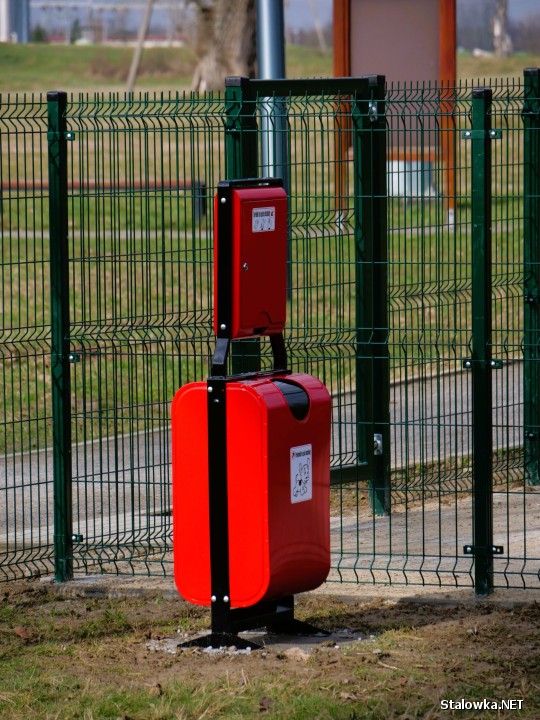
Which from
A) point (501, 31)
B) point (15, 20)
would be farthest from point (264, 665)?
point (15, 20)

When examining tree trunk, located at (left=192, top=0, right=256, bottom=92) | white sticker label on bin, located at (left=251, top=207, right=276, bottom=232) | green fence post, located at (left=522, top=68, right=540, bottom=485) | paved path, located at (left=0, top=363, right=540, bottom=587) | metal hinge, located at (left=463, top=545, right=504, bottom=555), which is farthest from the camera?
tree trunk, located at (left=192, top=0, right=256, bottom=92)

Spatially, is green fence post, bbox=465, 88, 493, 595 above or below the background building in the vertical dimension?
below

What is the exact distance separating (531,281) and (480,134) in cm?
271

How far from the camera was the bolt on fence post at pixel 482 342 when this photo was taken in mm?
6930

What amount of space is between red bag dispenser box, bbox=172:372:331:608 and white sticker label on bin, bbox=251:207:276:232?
651 mm

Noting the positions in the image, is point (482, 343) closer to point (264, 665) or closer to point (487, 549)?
point (487, 549)

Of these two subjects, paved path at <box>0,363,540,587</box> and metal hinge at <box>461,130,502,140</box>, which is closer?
metal hinge at <box>461,130,502,140</box>

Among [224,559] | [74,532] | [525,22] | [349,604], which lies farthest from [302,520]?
[525,22]

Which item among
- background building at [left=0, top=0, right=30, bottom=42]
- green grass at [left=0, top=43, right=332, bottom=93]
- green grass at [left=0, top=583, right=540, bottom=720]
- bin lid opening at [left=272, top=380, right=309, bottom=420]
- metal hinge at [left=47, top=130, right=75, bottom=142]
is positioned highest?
background building at [left=0, top=0, right=30, bottom=42]

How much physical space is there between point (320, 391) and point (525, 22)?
65.0 m

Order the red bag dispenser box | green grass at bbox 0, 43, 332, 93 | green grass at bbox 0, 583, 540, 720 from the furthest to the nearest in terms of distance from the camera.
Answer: green grass at bbox 0, 43, 332, 93
the red bag dispenser box
green grass at bbox 0, 583, 540, 720

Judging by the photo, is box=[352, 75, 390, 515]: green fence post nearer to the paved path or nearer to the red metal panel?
the paved path

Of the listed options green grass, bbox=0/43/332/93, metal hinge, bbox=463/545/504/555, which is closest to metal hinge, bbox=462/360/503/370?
metal hinge, bbox=463/545/504/555

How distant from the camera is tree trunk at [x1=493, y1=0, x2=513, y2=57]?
62.2 m
